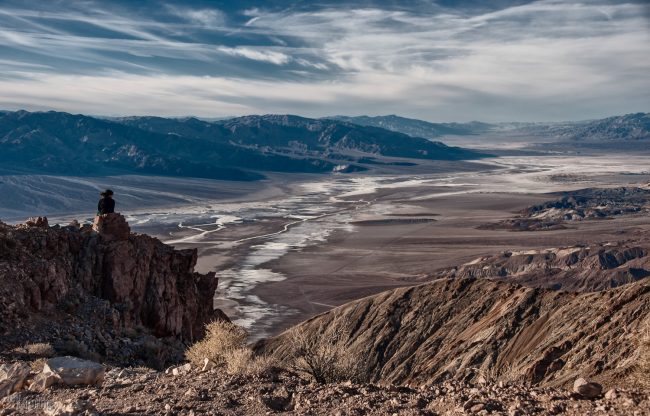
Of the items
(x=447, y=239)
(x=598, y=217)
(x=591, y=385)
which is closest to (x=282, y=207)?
(x=447, y=239)

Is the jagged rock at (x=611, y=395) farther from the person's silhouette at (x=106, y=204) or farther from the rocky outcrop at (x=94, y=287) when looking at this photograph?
the person's silhouette at (x=106, y=204)

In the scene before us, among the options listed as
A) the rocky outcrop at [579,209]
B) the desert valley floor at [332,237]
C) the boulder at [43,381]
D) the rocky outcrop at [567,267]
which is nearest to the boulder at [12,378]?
the boulder at [43,381]

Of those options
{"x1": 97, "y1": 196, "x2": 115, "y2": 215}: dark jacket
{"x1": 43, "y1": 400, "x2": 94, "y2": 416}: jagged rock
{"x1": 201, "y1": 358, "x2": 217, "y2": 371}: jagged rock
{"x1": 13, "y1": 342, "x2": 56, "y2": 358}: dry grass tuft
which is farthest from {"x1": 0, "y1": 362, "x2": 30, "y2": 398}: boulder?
{"x1": 97, "y1": 196, "x2": 115, "y2": 215}: dark jacket

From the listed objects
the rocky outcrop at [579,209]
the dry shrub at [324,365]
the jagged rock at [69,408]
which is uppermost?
the jagged rock at [69,408]

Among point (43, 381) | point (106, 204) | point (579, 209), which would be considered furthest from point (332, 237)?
point (43, 381)

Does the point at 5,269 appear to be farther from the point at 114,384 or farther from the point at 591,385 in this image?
the point at 591,385

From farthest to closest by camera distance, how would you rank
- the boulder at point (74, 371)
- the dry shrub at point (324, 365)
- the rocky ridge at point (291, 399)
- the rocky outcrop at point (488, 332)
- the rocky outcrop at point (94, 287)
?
the rocky outcrop at point (488, 332) → the rocky outcrop at point (94, 287) → the dry shrub at point (324, 365) → the boulder at point (74, 371) → the rocky ridge at point (291, 399)
